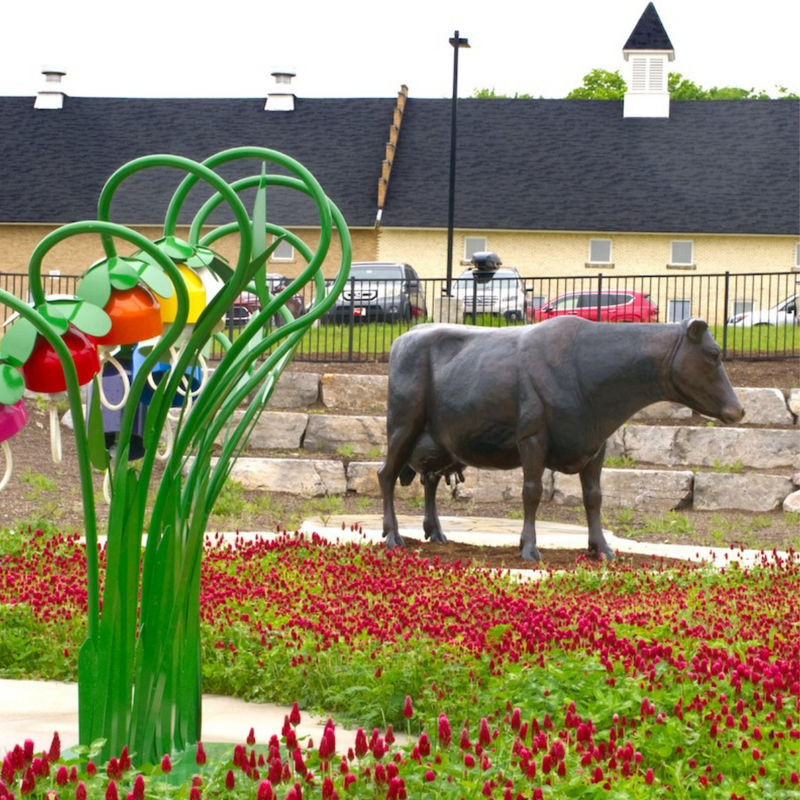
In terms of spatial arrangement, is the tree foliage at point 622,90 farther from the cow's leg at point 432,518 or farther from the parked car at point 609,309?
the cow's leg at point 432,518

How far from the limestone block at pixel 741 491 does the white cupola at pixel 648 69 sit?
32000 millimetres

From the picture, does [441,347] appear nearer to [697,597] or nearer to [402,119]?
[697,597]

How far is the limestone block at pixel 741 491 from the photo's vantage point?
15.9 meters

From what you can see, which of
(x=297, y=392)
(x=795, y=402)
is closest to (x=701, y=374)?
(x=795, y=402)

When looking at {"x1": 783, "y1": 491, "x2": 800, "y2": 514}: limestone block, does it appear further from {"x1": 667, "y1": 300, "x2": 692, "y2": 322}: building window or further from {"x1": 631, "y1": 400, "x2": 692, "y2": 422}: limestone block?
{"x1": 667, "y1": 300, "x2": 692, "y2": 322}: building window

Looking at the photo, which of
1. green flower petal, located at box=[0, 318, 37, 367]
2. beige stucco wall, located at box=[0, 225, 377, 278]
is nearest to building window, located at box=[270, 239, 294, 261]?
beige stucco wall, located at box=[0, 225, 377, 278]

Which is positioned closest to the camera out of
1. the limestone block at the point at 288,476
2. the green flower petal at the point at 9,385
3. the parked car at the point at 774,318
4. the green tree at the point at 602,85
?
the green flower petal at the point at 9,385

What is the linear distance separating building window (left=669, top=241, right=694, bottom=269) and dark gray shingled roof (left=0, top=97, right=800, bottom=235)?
4.42 feet

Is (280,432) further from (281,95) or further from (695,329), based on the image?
(281,95)

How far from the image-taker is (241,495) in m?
16.2

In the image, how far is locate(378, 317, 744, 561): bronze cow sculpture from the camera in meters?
10.1

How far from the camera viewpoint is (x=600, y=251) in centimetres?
4466

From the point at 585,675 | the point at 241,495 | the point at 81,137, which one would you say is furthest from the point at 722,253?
the point at 585,675

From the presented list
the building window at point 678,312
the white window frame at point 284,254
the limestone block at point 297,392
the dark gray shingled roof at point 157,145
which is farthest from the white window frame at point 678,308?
the white window frame at point 284,254
